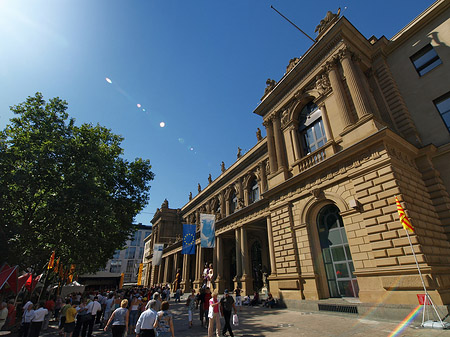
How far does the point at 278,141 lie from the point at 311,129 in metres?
2.52

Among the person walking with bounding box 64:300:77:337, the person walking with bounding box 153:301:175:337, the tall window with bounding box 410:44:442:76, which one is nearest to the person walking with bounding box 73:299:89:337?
the person walking with bounding box 64:300:77:337

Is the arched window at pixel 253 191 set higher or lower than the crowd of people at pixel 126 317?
higher

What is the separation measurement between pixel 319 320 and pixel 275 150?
11.2 metres

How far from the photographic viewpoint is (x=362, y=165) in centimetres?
1068

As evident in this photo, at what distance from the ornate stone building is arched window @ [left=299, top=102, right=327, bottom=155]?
73 millimetres

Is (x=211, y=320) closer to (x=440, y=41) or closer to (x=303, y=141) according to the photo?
(x=303, y=141)

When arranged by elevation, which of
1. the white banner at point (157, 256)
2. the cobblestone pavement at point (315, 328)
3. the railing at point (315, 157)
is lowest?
the cobblestone pavement at point (315, 328)

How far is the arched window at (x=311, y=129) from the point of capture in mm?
14570

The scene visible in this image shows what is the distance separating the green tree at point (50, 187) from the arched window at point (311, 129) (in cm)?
1417

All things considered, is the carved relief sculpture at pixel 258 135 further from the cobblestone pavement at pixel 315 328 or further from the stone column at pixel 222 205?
the cobblestone pavement at pixel 315 328

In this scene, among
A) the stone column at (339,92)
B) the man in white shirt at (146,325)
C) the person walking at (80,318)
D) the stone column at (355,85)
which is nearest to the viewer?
the man in white shirt at (146,325)

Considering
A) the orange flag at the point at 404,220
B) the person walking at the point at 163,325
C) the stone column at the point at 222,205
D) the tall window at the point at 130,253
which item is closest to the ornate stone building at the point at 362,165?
the orange flag at the point at 404,220

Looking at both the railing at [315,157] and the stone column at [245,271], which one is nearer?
the railing at [315,157]

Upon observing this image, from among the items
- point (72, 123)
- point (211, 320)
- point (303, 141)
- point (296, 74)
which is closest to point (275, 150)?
point (303, 141)
